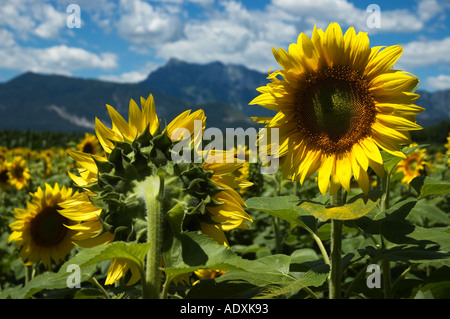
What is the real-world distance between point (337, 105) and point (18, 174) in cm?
685

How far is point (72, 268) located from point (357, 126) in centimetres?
120

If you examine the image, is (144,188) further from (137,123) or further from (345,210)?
(345,210)

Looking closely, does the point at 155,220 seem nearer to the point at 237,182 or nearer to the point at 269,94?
the point at 237,182

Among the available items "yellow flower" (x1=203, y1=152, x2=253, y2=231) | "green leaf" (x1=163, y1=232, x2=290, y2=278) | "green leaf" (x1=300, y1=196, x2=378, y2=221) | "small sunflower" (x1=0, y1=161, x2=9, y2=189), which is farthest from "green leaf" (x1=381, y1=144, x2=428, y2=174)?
"small sunflower" (x1=0, y1=161, x2=9, y2=189)

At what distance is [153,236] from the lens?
1.13m

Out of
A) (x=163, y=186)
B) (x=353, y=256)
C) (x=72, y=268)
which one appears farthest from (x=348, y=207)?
(x=72, y=268)

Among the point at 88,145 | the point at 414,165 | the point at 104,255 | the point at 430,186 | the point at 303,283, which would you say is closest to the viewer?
the point at 104,255

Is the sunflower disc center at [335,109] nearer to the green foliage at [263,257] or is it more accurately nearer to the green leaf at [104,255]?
the green foliage at [263,257]

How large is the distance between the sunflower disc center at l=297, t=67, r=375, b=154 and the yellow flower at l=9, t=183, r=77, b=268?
1979 mm

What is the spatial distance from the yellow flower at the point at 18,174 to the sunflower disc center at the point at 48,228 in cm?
446

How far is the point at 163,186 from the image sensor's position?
45.8 inches

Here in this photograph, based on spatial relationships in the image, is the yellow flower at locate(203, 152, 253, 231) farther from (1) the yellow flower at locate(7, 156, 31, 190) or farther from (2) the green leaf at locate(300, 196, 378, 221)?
(1) the yellow flower at locate(7, 156, 31, 190)

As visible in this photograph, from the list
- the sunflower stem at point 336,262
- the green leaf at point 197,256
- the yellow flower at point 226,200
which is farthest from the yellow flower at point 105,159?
the sunflower stem at point 336,262

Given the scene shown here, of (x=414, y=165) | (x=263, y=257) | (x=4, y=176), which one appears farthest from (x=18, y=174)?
(x=263, y=257)
